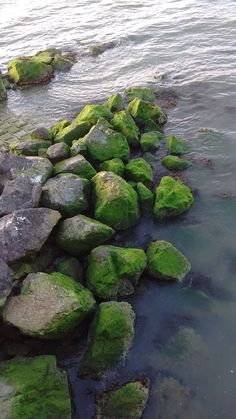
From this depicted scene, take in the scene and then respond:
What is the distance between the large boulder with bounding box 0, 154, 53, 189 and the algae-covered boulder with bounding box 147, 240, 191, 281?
3923mm

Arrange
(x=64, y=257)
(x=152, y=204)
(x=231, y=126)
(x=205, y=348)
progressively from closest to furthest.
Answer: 1. (x=205, y=348)
2. (x=64, y=257)
3. (x=152, y=204)
4. (x=231, y=126)

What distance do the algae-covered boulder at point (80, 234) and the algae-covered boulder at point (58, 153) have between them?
314 cm

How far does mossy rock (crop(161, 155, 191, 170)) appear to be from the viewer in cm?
1370

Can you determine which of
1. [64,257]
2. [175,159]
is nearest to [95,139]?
[175,159]

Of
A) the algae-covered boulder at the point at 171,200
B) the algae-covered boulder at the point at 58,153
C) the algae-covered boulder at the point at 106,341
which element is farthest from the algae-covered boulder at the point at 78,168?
the algae-covered boulder at the point at 106,341

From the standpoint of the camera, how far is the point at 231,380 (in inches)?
326

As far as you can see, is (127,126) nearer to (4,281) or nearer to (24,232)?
(24,232)

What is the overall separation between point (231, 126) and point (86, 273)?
8.77 metres

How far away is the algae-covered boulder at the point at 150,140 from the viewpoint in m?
14.6

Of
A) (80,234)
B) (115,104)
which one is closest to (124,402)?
(80,234)

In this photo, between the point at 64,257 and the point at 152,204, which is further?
the point at 152,204

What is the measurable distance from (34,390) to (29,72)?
16.2 metres

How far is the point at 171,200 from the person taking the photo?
11.9 m

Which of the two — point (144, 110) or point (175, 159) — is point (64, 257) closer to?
point (175, 159)
